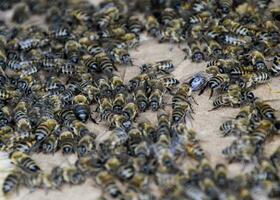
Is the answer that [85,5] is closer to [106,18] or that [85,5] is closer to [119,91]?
[106,18]

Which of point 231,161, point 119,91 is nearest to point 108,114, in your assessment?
point 119,91

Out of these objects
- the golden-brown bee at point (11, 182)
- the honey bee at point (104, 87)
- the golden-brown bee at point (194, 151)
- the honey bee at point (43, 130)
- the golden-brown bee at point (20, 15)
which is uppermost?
the golden-brown bee at point (194, 151)

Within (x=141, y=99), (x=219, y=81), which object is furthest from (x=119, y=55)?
(x=219, y=81)

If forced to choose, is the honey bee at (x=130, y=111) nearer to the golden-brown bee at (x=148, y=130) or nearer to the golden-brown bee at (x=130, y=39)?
the golden-brown bee at (x=148, y=130)

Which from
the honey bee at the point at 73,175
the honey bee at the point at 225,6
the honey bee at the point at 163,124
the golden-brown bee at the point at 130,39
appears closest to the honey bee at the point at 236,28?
the honey bee at the point at 225,6

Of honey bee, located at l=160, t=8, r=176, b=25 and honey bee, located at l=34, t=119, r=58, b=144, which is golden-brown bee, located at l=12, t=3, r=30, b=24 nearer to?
honey bee, located at l=160, t=8, r=176, b=25

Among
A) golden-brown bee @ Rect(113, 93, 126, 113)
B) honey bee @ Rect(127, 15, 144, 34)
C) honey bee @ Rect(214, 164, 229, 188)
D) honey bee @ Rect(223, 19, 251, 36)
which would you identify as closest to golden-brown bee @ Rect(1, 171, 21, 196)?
golden-brown bee @ Rect(113, 93, 126, 113)

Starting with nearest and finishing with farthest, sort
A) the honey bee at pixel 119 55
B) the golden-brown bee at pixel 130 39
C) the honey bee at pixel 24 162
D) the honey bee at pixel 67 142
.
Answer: the honey bee at pixel 24 162
the honey bee at pixel 67 142
the honey bee at pixel 119 55
the golden-brown bee at pixel 130 39
